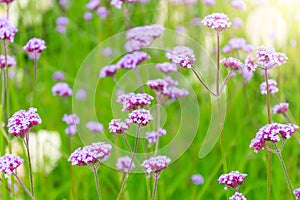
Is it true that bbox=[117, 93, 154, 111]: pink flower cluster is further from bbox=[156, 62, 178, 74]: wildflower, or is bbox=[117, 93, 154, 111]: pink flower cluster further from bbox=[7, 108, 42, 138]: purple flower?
bbox=[156, 62, 178, 74]: wildflower

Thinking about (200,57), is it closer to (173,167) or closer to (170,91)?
(173,167)

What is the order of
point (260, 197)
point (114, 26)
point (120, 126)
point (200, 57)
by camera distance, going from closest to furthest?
point (120, 126) → point (260, 197) → point (200, 57) → point (114, 26)

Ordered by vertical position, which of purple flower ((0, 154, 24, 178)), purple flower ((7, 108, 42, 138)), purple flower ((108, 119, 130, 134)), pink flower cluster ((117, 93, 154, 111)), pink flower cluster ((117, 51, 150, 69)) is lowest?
purple flower ((0, 154, 24, 178))

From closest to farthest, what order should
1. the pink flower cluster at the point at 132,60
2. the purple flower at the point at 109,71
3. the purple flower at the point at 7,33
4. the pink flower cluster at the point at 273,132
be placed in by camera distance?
the pink flower cluster at the point at 273,132, the purple flower at the point at 7,33, the pink flower cluster at the point at 132,60, the purple flower at the point at 109,71

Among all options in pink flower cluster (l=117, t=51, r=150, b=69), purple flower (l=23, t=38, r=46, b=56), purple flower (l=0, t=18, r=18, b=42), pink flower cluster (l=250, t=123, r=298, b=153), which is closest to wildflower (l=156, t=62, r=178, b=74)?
pink flower cluster (l=117, t=51, r=150, b=69)

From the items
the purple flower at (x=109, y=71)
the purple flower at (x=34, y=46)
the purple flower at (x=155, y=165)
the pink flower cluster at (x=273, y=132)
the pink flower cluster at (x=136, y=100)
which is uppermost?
the purple flower at (x=34, y=46)

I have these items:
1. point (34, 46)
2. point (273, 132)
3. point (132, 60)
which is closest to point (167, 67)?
point (132, 60)

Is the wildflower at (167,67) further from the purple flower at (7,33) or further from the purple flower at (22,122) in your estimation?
the purple flower at (22,122)

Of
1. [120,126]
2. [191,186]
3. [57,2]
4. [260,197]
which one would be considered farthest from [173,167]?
[57,2]

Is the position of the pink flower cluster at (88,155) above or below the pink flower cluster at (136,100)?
below

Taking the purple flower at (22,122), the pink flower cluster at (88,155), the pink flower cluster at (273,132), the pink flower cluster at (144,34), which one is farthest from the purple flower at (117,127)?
the pink flower cluster at (144,34)

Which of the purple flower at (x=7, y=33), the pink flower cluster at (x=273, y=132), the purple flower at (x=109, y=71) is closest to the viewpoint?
the pink flower cluster at (x=273, y=132)
